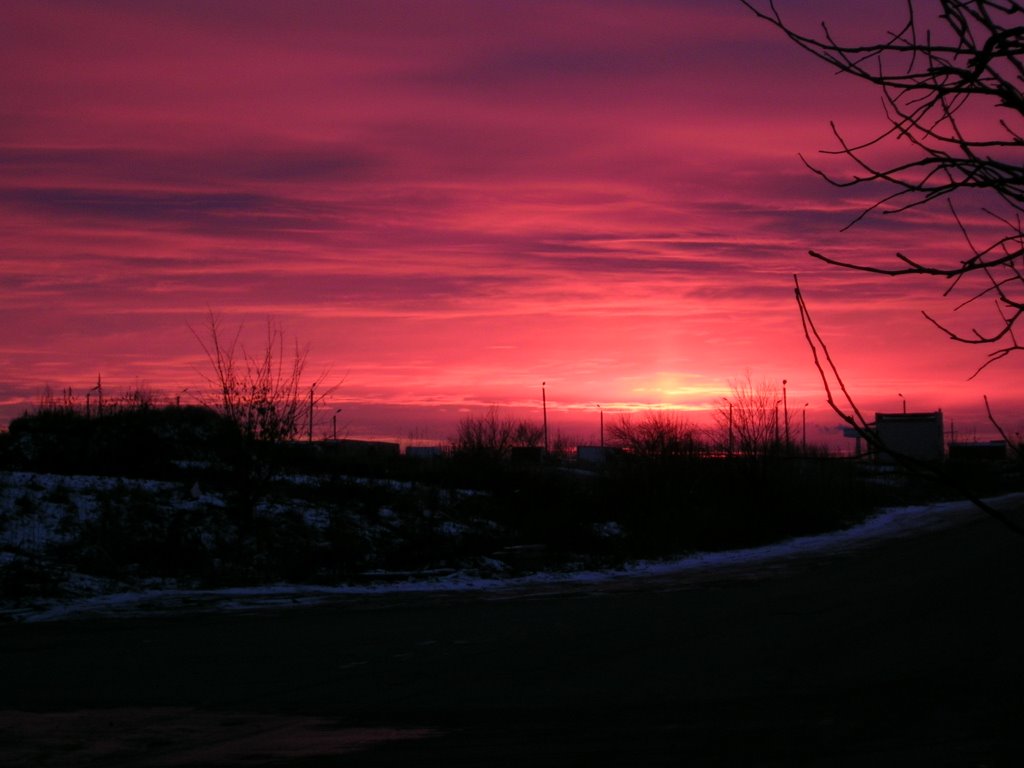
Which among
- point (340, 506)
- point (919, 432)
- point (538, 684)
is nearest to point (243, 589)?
point (340, 506)

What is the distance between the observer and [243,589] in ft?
72.2

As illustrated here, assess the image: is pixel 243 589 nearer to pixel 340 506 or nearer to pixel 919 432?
pixel 340 506

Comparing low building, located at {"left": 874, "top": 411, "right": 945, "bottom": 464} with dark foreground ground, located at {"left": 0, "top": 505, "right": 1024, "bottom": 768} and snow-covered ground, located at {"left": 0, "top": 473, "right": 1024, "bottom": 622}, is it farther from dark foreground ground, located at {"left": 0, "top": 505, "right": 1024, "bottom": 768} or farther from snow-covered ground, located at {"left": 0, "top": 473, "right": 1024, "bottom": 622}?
dark foreground ground, located at {"left": 0, "top": 505, "right": 1024, "bottom": 768}

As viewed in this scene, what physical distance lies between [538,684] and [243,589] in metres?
12.0

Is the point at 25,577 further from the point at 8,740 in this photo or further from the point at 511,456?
the point at 511,456

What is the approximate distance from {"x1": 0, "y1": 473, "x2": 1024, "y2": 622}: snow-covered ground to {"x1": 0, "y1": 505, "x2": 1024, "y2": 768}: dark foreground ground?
1.94 m

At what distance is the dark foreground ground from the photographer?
8.66 meters

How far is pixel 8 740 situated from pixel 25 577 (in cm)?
1215

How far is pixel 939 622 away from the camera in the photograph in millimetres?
15516

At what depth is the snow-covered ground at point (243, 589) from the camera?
1936 cm

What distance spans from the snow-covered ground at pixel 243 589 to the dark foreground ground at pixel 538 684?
76.3 inches

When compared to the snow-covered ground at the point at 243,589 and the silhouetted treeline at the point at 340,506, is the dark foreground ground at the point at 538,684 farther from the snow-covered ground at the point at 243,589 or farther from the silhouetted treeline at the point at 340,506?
the silhouetted treeline at the point at 340,506

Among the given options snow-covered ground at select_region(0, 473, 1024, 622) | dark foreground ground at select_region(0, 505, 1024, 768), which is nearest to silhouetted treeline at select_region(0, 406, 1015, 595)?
snow-covered ground at select_region(0, 473, 1024, 622)

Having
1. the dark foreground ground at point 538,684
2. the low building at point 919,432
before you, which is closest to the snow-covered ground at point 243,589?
the dark foreground ground at point 538,684
